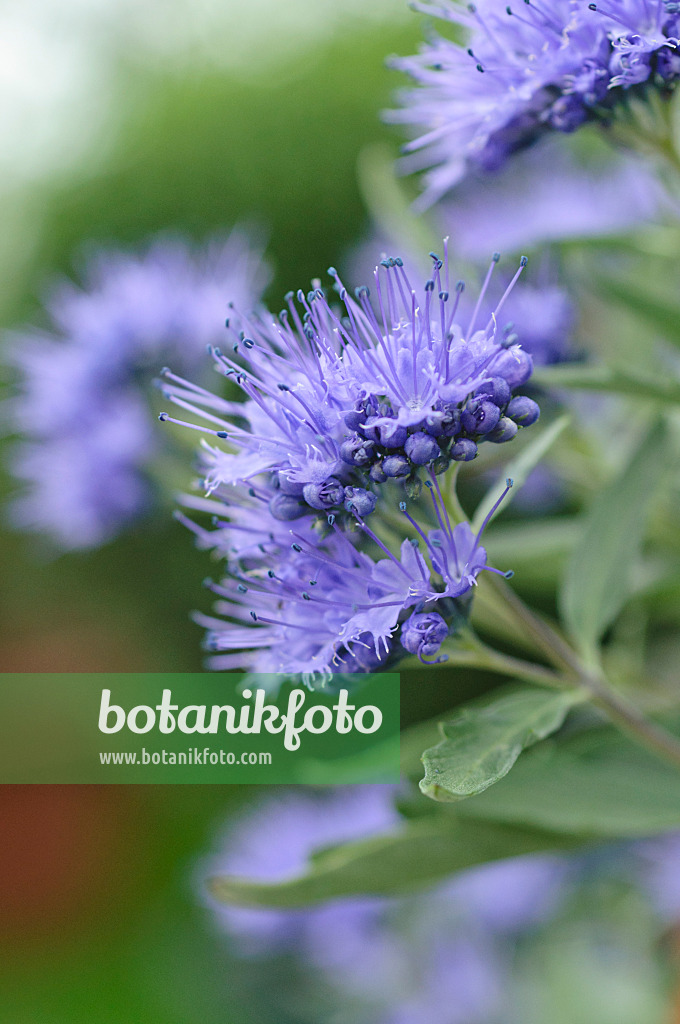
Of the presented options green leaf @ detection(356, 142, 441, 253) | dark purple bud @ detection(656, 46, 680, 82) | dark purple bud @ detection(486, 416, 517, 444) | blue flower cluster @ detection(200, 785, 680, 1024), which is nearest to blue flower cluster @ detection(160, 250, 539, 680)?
dark purple bud @ detection(486, 416, 517, 444)

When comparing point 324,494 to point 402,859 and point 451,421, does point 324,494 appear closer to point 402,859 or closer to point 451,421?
point 451,421

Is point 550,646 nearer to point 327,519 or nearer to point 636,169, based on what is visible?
point 327,519

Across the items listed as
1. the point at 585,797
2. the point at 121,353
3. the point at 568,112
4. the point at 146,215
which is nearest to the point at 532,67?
the point at 568,112

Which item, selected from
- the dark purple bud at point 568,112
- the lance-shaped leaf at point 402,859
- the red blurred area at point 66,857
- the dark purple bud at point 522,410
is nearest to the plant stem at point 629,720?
the lance-shaped leaf at point 402,859

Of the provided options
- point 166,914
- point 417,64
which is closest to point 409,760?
point 417,64

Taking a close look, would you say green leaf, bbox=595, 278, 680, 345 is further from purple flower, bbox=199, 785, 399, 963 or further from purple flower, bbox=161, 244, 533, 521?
purple flower, bbox=199, 785, 399, 963

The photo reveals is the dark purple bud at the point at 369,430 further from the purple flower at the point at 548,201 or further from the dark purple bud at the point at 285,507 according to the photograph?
the purple flower at the point at 548,201
